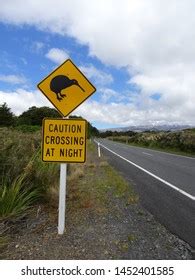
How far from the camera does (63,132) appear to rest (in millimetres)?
5695

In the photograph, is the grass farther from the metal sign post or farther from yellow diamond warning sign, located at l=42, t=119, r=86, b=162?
yellow diamond warning sign, located at l=42, t=119, r=86, b=162

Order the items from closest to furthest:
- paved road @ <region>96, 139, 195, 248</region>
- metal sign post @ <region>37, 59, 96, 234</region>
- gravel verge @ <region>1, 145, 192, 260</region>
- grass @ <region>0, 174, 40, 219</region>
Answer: gravel verge @ <region>1, 145, 192, 260</region> → metal sign post @ <region>37, 59, 96, 234</region> → grass @ <region>0, 174, 40, 219</region> → paved road @ <region>96, 139, 195, 248</region>

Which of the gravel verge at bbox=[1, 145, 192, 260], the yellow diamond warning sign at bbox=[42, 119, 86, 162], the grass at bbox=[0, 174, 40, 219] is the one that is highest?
the yellow diamond warning sign at bbox=[42, 119, 86, 162]

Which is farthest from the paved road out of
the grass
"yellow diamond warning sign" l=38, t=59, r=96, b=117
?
"yellow diamond warning sign" l=38, t=59, r=96, b=117

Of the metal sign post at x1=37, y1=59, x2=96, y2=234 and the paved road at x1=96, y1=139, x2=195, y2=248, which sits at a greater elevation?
the metal sign post at x1=37, y1=59, x2=96, y2=234

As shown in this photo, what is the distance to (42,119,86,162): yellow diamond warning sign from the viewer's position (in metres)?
5.70

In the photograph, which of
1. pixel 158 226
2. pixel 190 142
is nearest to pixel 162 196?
pixel 158 226

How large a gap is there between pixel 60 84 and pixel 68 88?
141 mm

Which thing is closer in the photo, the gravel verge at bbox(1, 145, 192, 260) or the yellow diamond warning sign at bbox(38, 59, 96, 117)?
the gravel verge at bbox(1, 145, 192, 260)

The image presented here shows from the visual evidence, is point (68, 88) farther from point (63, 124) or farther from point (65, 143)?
point (65, 143)

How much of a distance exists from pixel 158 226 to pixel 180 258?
156 cm

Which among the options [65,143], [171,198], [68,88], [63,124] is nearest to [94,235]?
[65,143]

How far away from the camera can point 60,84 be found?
18.7ft
